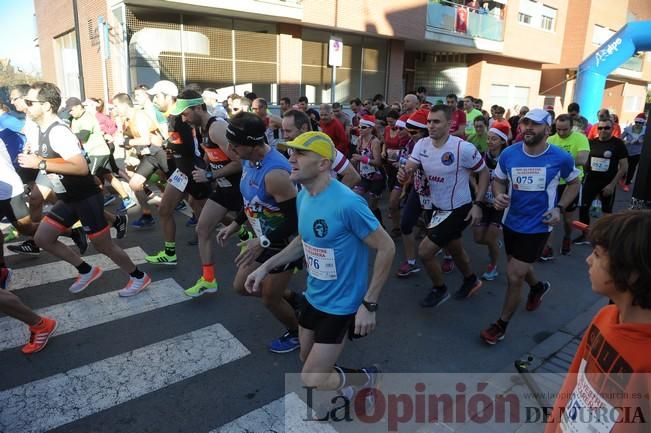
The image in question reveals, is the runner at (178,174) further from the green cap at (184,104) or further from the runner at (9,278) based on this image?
the runner at (9,278)

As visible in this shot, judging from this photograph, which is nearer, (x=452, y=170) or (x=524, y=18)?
(x=452, y=170)

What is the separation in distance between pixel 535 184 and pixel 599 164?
407 cm

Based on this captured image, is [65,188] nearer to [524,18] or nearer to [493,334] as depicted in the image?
[493,334]

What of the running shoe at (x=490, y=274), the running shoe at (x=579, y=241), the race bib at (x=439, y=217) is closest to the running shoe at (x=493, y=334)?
the race bib at (x=439, y=217)

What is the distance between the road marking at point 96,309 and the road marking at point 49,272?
31.0 inches

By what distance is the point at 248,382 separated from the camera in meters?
3.41

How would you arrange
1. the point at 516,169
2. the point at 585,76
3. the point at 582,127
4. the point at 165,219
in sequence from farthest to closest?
the point at 585,76
the point at 582,127
the point at 165,219
the point at 516,169

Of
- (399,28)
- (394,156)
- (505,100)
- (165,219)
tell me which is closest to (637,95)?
(505,100)

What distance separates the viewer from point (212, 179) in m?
4.68

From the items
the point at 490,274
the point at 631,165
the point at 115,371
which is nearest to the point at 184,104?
the point at 115,371

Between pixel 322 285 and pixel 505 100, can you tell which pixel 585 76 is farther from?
pixel 505 100

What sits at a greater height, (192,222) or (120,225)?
(120,225)

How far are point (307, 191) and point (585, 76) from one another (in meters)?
13.3

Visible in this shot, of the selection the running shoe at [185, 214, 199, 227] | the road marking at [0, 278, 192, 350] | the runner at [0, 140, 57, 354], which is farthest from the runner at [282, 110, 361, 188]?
the running shoe at [185, 214, 199, 227]
